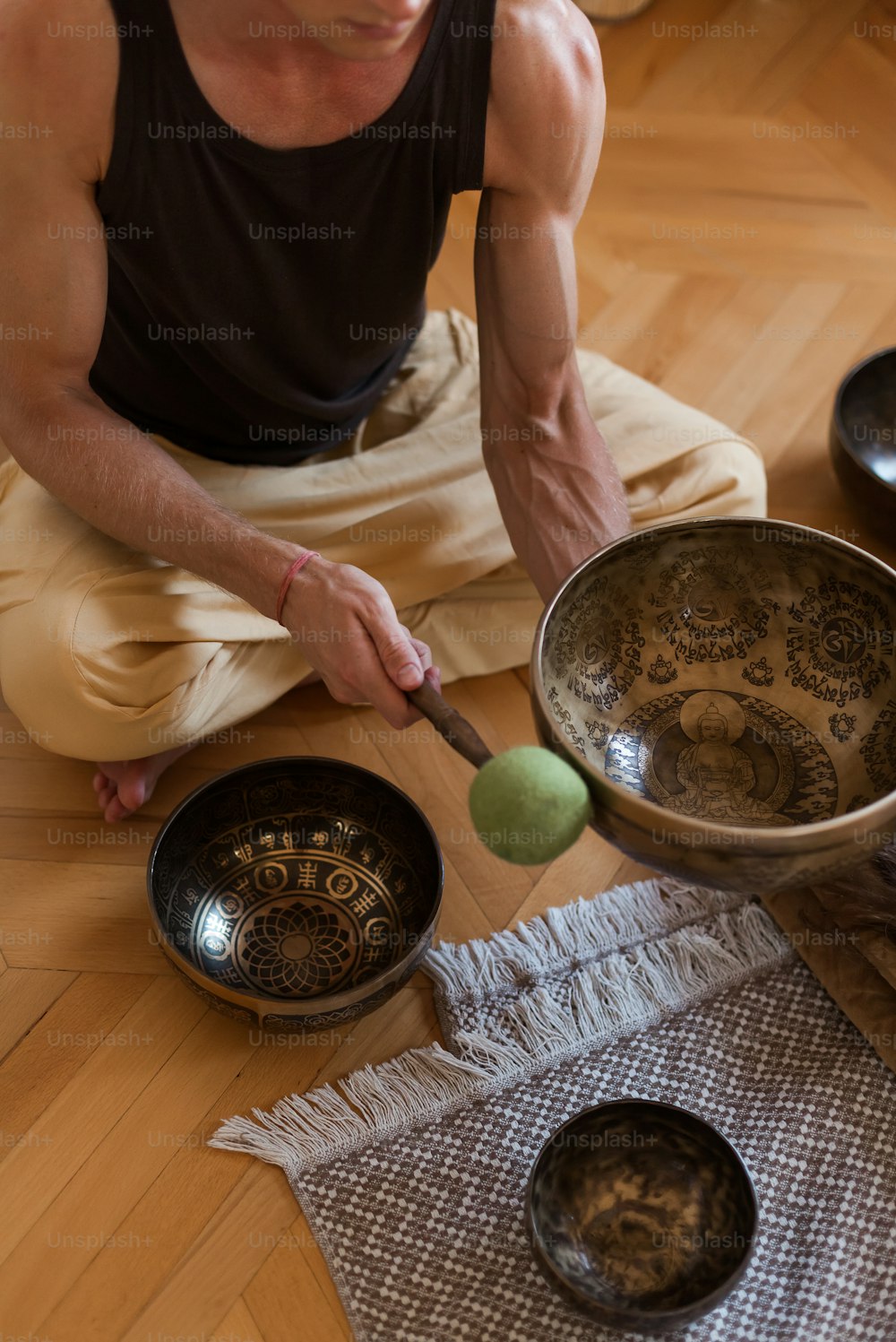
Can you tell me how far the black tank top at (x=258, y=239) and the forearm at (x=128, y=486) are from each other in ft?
0.49

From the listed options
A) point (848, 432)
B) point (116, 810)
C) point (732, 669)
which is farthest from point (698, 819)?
point (848, 432)

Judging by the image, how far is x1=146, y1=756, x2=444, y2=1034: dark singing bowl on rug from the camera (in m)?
1.45

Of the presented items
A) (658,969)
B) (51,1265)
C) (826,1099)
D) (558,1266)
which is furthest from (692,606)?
(51,1265)

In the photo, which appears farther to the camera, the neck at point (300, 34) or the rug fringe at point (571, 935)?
the rug fringe at point (571, 935)

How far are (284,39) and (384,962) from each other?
3.13ft

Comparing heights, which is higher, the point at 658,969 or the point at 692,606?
the point at 692,606

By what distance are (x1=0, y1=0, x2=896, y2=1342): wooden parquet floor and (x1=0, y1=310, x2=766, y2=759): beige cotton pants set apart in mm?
127

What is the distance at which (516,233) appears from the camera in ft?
4.58

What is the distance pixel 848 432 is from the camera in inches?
80.1

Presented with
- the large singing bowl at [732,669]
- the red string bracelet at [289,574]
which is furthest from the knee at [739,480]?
the red string bracelet at [289,574]

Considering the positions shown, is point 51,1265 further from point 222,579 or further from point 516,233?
point 516,233

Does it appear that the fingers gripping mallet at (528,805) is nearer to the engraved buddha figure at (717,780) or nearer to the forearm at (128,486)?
the engraved buddha figure at (717,780)

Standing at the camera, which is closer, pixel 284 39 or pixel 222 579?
pixel 284 39

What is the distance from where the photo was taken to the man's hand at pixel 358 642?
1199 mm
